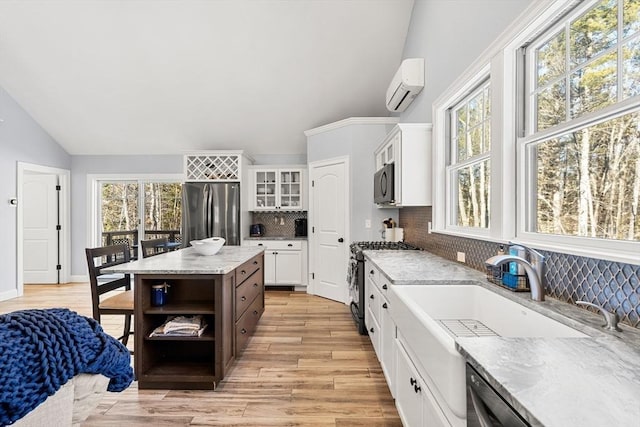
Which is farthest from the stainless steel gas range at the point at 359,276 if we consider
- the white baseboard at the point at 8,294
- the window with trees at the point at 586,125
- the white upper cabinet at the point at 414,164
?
the white baseboard at the point at 8,294

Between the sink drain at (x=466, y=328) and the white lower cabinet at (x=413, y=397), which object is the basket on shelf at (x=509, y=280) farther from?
the white lower cabinet at (x=413, y=397)

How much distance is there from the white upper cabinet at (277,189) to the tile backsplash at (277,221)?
28 cm

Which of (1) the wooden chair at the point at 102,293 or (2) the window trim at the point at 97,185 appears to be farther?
(2) the window trim at the point at 97,185

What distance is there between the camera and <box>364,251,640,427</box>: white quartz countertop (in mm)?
625

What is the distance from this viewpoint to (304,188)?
574 centimetres

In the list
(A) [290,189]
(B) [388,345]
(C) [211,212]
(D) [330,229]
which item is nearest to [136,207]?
(C) [211,212]

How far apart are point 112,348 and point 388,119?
4309 millimetres

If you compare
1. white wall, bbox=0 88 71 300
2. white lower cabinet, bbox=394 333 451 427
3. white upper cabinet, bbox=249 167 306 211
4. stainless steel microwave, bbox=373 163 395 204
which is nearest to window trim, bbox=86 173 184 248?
white wall, bbox=0 88 71 300

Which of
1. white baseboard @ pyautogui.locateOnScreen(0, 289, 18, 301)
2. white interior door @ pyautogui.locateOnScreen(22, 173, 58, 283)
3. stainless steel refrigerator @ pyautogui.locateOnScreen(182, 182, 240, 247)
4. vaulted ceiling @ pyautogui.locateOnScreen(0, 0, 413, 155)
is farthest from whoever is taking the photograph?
white interior door @ pyautogui.locateOnScreen(22, 173, 58, 283)

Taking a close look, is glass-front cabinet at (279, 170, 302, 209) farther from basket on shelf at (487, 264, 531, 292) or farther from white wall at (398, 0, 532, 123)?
basket on shelf at (487, 264, 531, 292)

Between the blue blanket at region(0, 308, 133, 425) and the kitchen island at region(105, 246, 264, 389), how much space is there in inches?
54.6

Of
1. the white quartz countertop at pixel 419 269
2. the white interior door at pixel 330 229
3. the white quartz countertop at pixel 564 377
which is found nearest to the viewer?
the white quartz countertop at pixel 564 377

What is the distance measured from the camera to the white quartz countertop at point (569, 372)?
625mm

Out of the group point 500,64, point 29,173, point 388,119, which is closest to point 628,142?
point 500,64
